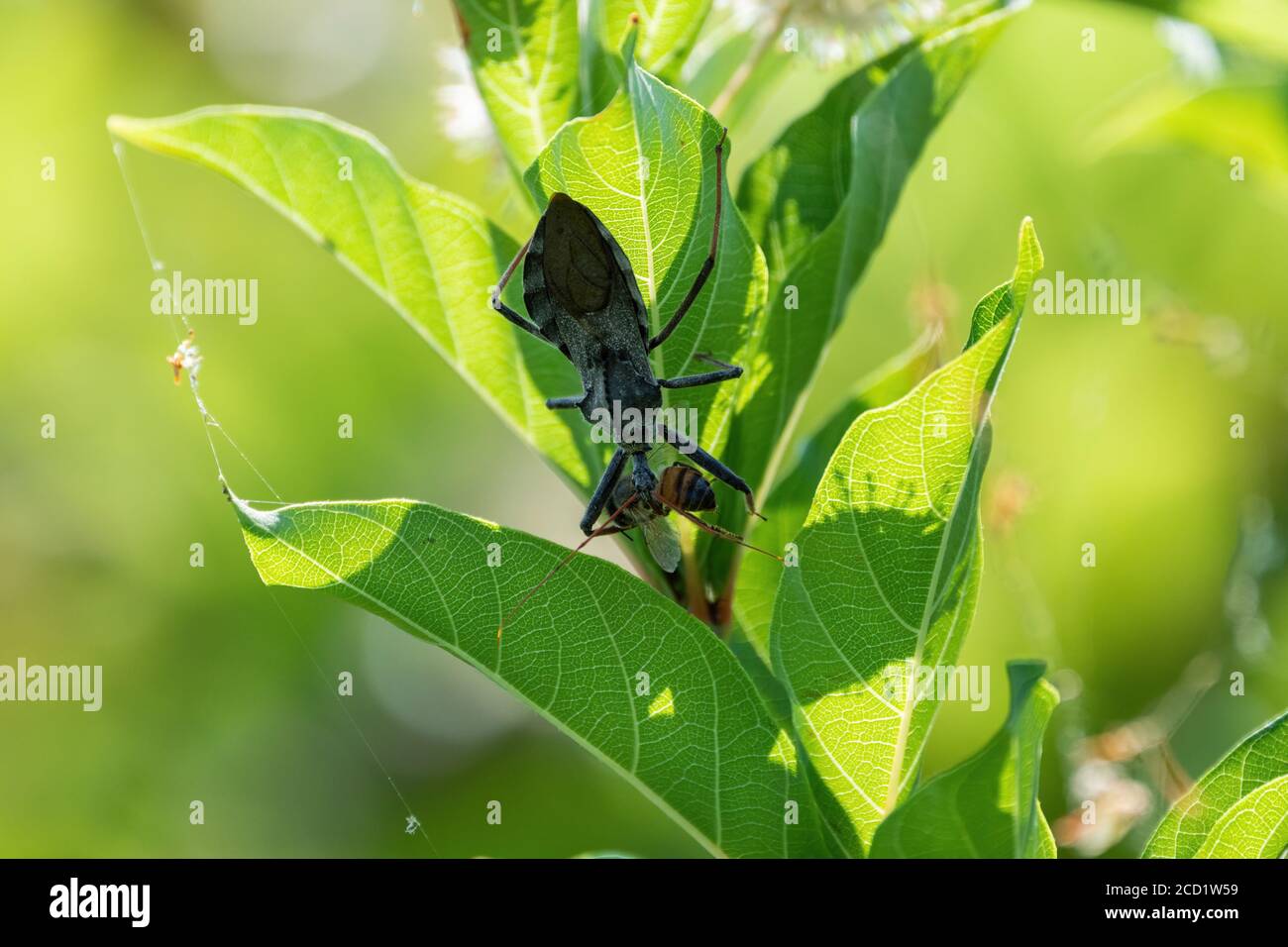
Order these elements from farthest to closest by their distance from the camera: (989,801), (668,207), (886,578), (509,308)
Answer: (509,308)
(668,207)
(886,578)
(989,801)

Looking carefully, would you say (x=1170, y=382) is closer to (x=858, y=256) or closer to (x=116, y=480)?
(x=858, y=256)

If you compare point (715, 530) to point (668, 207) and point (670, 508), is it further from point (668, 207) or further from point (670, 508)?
point (668, 207)

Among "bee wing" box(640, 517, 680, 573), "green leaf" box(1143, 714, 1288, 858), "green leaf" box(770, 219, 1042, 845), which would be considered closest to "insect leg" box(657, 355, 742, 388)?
"bee wing" box(640, 517, 680, 573)

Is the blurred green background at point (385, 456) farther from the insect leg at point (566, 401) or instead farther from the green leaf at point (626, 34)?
the green leaf at point (626, 34)

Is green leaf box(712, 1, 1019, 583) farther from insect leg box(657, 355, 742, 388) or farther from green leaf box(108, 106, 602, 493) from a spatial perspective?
green leaf box(108, 106, 602, 493)

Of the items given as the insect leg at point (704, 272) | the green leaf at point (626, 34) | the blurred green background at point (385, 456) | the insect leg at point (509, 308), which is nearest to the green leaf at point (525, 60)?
the green leaf at point (626, 34)

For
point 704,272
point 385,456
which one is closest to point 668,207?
point 704,272
